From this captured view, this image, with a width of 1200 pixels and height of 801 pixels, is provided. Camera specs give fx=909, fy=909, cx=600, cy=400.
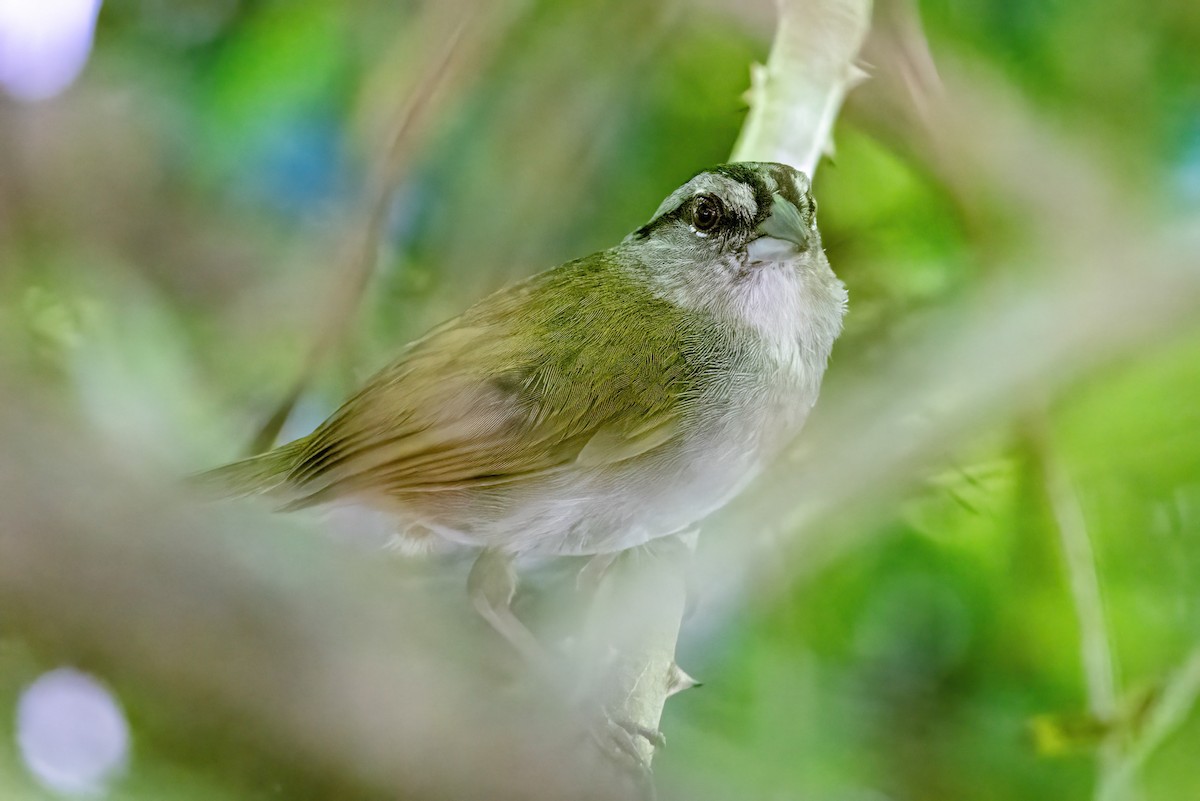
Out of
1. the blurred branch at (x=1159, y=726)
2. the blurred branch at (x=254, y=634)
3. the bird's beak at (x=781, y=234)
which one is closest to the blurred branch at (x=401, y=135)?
the blurred branch at (x=254, y=634)

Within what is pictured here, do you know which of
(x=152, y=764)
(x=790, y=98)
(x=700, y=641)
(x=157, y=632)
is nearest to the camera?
(x=157, y=632)

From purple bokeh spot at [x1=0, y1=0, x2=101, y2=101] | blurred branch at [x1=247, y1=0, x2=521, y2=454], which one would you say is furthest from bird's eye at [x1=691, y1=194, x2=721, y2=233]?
purple bokeh spot at [x1=0, y1=0, x2=101, y2=101]

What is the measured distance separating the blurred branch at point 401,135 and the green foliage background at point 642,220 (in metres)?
0.01

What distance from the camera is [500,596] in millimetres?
817

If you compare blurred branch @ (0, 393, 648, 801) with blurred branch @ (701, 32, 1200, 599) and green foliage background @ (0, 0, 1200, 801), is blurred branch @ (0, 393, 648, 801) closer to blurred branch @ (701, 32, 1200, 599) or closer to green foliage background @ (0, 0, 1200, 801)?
green foliage background @ (0, 0, 1200, 801)

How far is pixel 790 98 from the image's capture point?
3.24 ft

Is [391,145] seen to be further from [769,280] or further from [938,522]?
[938,522]

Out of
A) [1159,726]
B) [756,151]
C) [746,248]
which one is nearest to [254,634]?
[746,248]

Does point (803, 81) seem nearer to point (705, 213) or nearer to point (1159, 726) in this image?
point (705, 213)

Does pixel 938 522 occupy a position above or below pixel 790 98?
below

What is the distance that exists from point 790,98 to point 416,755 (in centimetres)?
75

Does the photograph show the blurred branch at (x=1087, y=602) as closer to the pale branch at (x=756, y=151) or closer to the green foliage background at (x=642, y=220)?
the green foliage background at (x=642, y=220)

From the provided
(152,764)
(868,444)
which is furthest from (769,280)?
(152,764)

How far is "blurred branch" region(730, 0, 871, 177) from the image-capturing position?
3.19ft
